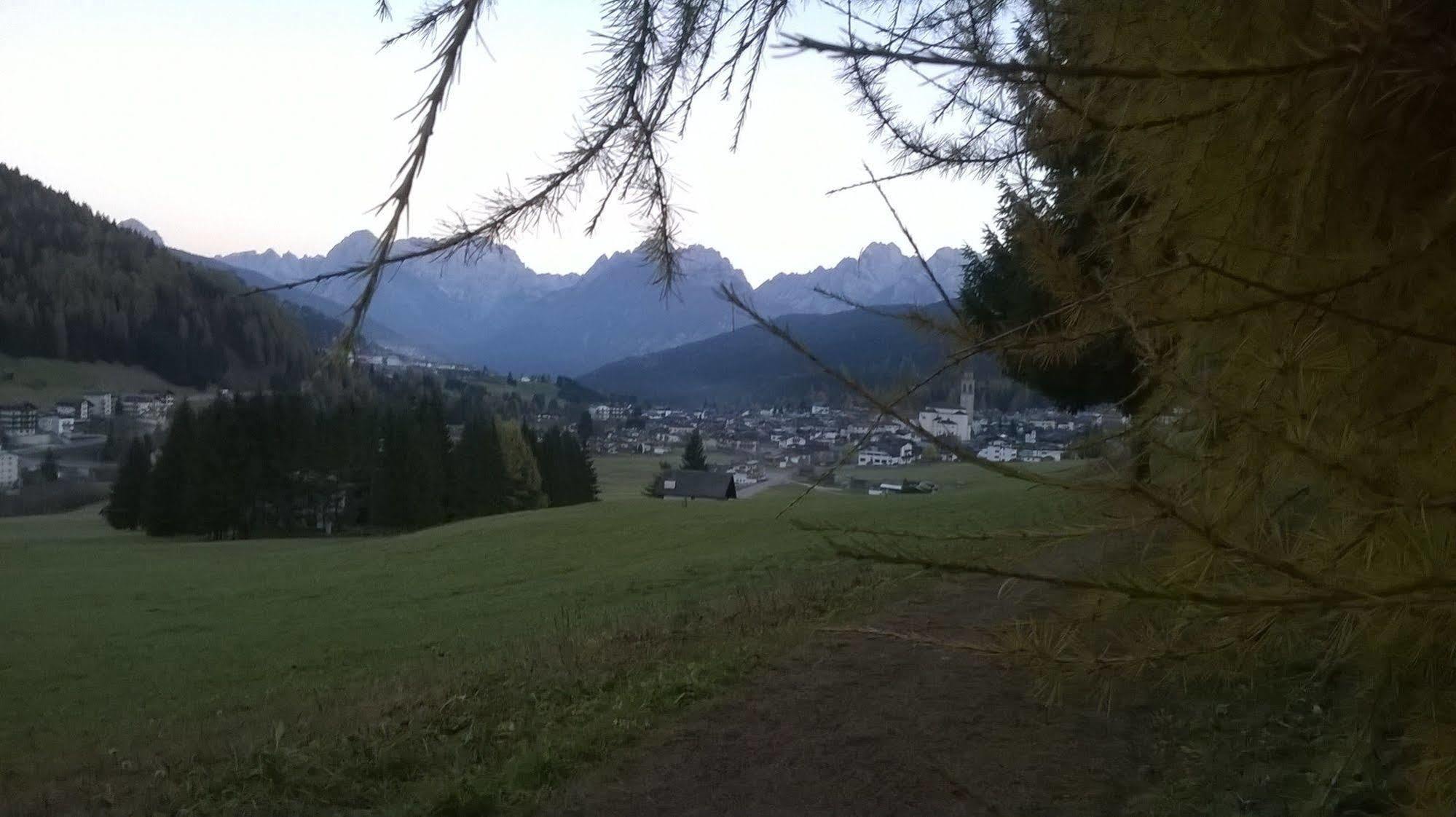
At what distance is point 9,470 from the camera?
3994 centimetres

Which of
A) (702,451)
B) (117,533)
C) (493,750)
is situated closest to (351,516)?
(117,533)

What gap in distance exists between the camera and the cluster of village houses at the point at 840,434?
2.53m

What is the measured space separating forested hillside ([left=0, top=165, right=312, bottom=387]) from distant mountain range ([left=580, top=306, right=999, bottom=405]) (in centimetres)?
2593

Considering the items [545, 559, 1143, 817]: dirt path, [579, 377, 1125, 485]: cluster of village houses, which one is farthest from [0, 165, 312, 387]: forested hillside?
[545, 559, 1143, 817]: dirt path

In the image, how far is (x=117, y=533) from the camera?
3869cm

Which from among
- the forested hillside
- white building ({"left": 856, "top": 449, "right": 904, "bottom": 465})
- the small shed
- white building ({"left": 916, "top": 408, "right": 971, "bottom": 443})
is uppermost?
the forested hillside

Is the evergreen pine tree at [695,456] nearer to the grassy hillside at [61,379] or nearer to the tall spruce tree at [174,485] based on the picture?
the tall spruce tree at [174,485]

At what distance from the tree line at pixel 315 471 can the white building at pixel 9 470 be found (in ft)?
14.8

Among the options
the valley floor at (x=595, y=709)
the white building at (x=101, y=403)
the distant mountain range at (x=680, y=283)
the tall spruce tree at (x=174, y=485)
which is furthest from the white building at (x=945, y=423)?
the white building at (x=101, y=403)

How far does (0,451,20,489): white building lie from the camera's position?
128 feet

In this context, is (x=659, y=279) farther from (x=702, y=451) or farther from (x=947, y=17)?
(x=702, y=451)

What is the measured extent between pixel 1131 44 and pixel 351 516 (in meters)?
45.3

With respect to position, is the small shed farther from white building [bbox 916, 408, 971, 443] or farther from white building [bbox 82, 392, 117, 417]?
white building [bbox 916, 408, 971, 443]

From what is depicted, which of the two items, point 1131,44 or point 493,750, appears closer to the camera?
point 1131,44
